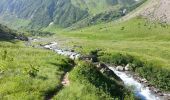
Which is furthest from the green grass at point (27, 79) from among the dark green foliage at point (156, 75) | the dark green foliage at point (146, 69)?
the dark green foliage at point (146, 69)

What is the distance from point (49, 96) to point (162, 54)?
9629 cm

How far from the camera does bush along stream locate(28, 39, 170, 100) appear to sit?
68.3 metres

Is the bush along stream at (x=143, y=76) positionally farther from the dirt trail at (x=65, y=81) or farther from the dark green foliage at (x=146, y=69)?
the dirt trail at (x=65, y=81)

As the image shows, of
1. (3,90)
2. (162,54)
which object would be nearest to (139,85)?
(3,90)

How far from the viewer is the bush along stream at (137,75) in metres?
68.3

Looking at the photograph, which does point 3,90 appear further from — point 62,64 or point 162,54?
point 162,54

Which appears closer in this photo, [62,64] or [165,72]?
[62,64]

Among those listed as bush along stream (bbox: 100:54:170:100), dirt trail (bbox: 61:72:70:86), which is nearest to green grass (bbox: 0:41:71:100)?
dirt trail (bbox: 61:72:70:86)

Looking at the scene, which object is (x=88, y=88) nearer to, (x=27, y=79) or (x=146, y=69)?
(x=27, y=79)

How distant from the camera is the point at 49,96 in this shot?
4203cm

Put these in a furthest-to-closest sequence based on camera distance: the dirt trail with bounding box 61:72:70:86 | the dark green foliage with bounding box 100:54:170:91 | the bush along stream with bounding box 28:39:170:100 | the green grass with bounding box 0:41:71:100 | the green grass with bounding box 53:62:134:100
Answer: the dark green foliage with bounding box 100:54:170:91 < the bush along stream with bounding box 28:39:170:100 < the dirt trail with bounding box 61:72:70:86 < the green grass with bounding box 53:62:134:100 < the green grass with bounding box 0:41:71:100

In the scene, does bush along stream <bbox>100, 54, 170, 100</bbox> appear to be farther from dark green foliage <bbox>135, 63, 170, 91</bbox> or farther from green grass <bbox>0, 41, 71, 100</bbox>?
green grass <bbox>0, 41, 71, 100</bbox>

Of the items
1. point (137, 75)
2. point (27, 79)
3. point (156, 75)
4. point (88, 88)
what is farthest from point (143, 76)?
point (27, 79)

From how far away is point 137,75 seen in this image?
306ft
